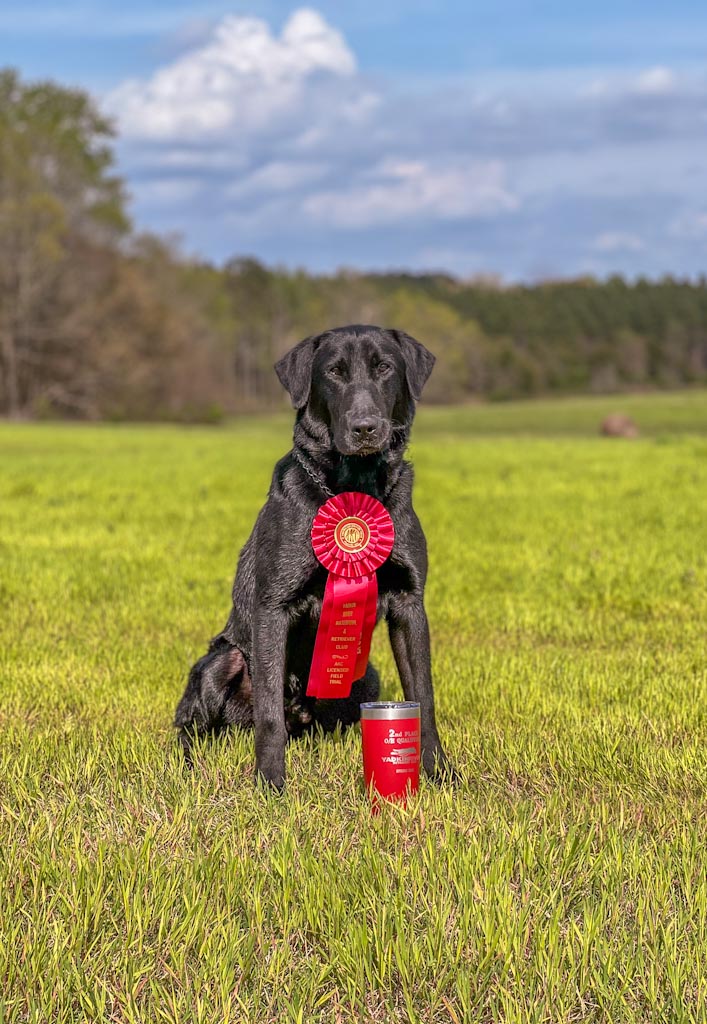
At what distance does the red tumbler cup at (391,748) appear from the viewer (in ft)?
13.5

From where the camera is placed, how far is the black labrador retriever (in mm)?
4449

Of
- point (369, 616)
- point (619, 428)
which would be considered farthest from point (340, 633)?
point (619, 428)

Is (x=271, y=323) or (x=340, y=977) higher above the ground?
(x=271, y=323)

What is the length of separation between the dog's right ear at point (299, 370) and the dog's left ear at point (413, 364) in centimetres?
41

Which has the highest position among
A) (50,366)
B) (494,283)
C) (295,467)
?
(494,283)

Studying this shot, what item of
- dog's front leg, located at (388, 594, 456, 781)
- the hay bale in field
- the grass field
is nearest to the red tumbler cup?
the grass field

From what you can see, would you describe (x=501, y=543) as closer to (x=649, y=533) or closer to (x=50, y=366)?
(x=649, y=533)

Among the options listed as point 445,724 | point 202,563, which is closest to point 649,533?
point 202,563

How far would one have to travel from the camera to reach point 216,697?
4.93 metres

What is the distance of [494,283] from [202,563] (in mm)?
195766

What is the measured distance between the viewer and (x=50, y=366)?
218ft

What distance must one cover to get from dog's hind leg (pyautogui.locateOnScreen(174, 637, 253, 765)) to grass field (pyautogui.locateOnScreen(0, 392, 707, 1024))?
140 millimetres

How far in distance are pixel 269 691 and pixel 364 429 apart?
128 centimetres

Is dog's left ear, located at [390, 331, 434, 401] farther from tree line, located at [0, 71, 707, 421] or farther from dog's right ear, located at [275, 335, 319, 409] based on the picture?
tree line, located at [0, 71, 707, 421]
